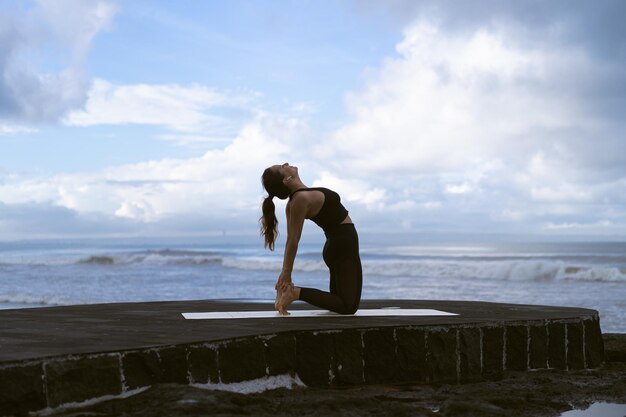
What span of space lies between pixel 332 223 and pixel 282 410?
2.17 meters

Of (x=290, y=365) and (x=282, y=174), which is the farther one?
(x=282, y=174)

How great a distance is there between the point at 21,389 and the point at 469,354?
2.93m

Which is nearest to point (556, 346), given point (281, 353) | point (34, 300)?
point (281, 353)

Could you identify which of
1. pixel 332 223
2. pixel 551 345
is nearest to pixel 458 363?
pixel 551 345

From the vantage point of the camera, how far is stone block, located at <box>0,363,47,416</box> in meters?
3.49

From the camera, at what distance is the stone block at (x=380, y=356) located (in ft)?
15.8

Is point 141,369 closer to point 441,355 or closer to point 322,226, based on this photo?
point 441,355

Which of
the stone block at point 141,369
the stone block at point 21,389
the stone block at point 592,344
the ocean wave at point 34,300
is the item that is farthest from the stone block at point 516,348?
the ocean wave at point 34,300

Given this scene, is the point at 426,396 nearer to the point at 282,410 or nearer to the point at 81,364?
the point at 282,410

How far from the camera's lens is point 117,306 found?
6715 mm

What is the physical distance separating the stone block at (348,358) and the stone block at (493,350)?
3.28 ft

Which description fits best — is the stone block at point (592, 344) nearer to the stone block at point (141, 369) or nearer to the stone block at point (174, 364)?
the stone block at point (174, 364)

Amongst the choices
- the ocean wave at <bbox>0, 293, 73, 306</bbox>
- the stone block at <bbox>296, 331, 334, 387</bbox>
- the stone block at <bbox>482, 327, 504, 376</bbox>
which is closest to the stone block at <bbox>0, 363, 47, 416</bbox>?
the stone block at <bbox>296, 331, 334, 387</bbox>

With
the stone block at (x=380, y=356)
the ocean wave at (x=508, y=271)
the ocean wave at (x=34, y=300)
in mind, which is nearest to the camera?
the stone block at (x=380, y=356)
